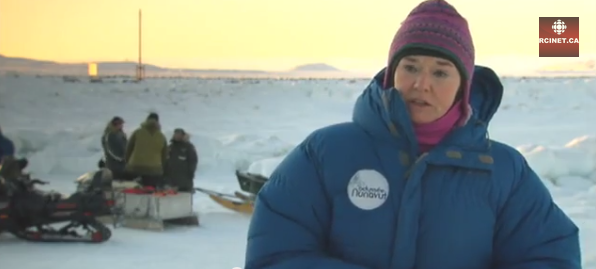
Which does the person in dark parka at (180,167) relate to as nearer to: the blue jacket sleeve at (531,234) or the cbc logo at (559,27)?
the cbc logo at (559,27)

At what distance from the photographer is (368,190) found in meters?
1.19

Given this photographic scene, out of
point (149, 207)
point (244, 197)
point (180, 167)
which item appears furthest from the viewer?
point (244, 197)

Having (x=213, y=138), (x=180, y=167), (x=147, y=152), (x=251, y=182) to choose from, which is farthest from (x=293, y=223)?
(x=213, y=138)

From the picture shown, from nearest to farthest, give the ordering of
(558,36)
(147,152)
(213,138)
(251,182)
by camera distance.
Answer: (558,36) → (147,152) → (251,182) → (213,138)

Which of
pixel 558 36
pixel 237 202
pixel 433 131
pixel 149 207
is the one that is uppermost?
pixel 558 36

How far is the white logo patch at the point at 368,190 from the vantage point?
1194mm

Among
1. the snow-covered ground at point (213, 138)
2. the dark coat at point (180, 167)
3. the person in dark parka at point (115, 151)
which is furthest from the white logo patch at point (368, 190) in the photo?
the person in dark parka at point (115, 151)

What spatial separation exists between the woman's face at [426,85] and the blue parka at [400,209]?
0.04m

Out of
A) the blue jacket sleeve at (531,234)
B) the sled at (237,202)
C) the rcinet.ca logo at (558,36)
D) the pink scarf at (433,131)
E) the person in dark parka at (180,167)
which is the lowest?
the sled at (237,202)

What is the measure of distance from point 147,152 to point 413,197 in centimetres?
686

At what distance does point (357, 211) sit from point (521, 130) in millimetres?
16749

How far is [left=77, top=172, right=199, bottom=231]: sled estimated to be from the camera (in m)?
6.95

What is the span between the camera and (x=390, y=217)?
120cm

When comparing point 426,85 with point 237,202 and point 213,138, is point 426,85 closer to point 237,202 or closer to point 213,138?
point 237,202
